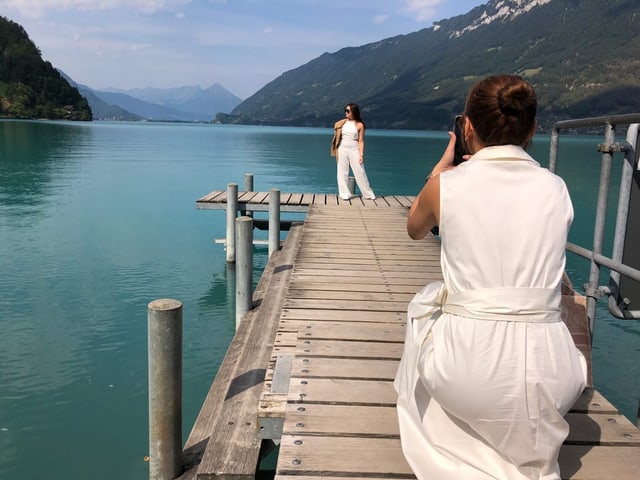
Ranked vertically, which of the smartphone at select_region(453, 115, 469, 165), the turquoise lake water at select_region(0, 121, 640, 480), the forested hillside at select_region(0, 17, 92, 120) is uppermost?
the forested hillside at select_region(0, 17, 92, 120)

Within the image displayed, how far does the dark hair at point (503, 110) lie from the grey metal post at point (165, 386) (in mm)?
2407

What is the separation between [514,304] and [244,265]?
5410 mm

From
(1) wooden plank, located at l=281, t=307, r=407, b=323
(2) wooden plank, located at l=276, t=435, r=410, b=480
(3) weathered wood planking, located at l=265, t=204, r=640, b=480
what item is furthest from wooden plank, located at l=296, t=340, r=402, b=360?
(2) wooden plank, located at l=276, t=435, r=410, b=480

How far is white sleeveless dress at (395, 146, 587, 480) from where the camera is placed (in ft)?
7.25

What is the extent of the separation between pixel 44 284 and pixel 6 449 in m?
6.43

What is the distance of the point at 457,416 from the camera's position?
2344mm

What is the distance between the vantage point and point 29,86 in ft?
470

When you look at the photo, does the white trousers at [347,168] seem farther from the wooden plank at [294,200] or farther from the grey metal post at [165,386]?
the grey metal post at [165,386]

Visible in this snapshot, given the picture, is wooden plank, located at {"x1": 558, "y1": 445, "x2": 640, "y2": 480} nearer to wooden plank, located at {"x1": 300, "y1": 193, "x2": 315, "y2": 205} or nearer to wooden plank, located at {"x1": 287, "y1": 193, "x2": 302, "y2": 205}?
wooden plank, located at {"x1": 300, "y1": 193, "x2": 315, "y2": 205}

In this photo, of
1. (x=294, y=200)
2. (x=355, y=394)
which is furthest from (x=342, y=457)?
(x=294, y=200)

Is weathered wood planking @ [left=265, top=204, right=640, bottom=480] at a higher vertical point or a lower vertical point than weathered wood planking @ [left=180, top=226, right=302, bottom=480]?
higher

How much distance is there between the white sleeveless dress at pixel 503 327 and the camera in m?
2.21

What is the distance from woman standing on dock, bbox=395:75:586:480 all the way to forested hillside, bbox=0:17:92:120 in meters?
149

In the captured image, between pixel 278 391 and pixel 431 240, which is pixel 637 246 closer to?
pixel 278 391
